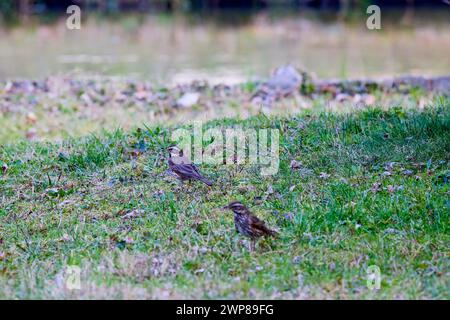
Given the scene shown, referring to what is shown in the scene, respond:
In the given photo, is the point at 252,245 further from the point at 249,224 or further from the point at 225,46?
the point at 225,46

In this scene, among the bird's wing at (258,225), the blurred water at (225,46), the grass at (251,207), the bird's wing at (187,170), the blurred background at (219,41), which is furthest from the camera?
the blurred background at (219,41)

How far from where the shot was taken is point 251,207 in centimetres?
571

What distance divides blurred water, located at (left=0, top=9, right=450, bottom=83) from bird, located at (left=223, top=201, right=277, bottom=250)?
274 inches

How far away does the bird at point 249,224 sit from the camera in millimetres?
5039

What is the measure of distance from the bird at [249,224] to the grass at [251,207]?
0.23 ft

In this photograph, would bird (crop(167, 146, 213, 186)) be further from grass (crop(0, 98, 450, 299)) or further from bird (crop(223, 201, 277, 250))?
bird (crop(223, 201, 277, 250))

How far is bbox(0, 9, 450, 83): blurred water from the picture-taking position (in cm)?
1353

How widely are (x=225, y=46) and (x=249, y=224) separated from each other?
1207 centimetres

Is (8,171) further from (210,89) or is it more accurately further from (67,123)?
(210,89)

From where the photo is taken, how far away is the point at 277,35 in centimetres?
1889

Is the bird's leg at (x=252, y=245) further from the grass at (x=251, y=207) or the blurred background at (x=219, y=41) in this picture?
the blurred background at (x=219, y=41)

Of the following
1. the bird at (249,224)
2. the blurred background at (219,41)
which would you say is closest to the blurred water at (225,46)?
the blurred background at (219,41)

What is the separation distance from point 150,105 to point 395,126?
159 inches
